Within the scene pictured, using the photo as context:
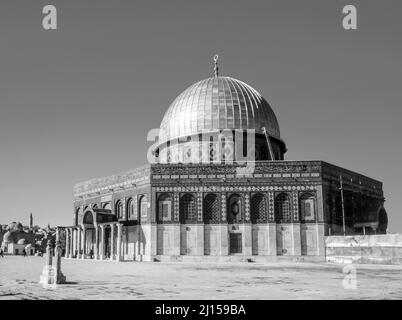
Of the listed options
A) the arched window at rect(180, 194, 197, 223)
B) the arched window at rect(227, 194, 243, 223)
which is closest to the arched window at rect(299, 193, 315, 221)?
the arched window at rect(227, 194, 243, 223)

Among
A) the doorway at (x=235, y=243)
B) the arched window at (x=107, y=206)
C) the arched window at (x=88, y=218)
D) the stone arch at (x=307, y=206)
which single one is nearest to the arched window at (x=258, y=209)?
the doorway at (x=235, y=243)

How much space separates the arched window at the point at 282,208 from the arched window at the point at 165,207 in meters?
9.05

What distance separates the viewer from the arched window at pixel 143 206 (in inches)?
1608

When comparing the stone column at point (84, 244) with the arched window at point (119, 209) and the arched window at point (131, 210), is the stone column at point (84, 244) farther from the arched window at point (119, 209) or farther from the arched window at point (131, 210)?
the arched window at point (131, 210)

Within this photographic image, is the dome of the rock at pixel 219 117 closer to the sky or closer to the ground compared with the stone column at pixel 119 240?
closer to the sky

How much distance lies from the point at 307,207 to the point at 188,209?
10.1 meters

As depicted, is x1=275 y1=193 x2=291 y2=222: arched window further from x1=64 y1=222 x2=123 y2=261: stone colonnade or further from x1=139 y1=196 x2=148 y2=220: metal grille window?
x1=64 y1=222 x2=123 y2=261: stone colonnade

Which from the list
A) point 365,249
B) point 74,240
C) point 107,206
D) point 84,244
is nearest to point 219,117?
point 107,206

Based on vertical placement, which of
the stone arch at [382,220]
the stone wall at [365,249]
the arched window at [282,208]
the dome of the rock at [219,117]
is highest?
the dome of the rock at [219,117]

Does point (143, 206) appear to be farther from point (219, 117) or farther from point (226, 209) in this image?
point (219, 117)
